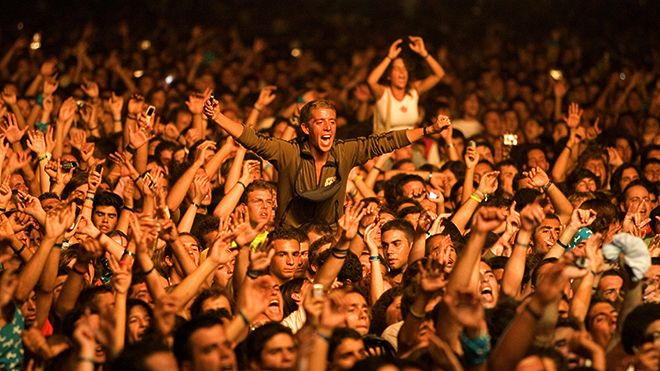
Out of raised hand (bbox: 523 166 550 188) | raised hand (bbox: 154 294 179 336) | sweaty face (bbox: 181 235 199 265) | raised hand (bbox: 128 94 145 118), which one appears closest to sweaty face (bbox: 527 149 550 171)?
raised hand (bbox: 523 166 550 188)

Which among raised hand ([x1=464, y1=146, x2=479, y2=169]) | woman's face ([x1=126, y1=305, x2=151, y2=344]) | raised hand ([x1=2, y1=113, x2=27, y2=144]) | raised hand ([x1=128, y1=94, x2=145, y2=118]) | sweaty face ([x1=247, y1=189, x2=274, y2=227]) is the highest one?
raised hand ([x1=128, y1=94, x2=145, y2=118])

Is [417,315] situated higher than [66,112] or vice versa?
[66,112]

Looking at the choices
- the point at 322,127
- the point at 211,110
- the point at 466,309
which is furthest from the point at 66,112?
the point at 466,309

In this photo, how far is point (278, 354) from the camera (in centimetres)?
609

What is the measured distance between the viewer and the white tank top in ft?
41.8

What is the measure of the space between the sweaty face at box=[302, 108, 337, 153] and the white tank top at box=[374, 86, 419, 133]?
151 inches

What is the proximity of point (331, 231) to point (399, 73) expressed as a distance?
13.2 ft

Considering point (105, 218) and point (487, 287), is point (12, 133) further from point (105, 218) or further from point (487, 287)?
point (487, 287)

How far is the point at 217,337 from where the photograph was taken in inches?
237

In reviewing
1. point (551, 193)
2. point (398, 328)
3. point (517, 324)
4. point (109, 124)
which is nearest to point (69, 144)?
point (109, 124)

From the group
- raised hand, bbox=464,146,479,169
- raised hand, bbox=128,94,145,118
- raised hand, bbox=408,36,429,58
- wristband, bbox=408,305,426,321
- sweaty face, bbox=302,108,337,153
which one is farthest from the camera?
raised hand, bbox=408,36,429,58

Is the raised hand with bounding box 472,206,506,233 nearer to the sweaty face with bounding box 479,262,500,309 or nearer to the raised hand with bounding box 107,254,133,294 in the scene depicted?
the sweaty face with bounding box 479,262,500,309

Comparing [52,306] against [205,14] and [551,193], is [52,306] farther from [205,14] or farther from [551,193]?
[205,14]

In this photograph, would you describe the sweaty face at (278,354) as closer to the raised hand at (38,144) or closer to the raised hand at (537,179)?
the raised hand at (537,179)
